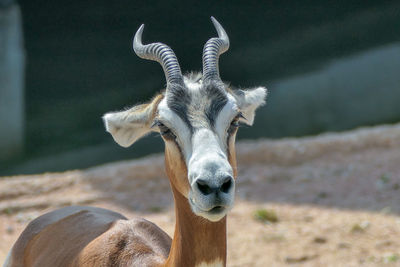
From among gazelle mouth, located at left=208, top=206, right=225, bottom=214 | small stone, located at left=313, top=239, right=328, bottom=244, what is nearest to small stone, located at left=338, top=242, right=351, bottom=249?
small stone, located at left=313, top=239, right=328, bottom=244

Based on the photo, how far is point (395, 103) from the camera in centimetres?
1087

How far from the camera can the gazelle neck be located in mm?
3406

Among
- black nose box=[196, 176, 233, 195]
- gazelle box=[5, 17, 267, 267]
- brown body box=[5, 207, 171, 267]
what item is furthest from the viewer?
brown body box=[5, 207, 171, 267]

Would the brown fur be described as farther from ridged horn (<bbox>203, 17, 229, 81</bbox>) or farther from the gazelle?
ridged horn (<bbox>203, 17, 229, 81</bbox>)

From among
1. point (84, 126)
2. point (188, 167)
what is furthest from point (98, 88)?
point (188, 167)

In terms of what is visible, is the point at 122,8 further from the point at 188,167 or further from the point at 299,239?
the point at 188,167

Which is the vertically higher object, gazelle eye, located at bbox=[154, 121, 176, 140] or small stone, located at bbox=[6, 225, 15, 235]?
gazelle eye, located at bbox=[154, 121, 176, 140]

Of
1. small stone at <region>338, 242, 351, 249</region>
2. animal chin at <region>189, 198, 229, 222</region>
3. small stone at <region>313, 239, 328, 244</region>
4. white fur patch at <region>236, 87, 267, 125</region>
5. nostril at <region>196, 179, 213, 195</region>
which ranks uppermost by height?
white fur patch at <region>236, 87, 267, 125</region>

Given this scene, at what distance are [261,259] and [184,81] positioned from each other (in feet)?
9.60

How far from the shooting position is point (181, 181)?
345 centimetres

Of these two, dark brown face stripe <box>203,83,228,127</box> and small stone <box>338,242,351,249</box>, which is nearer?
dark brown face stripe <box>203,83,228,127</box>

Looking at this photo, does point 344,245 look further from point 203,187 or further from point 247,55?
point 247,55

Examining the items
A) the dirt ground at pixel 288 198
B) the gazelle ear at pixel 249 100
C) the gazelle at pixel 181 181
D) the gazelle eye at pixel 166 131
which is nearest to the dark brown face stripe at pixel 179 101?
the gazelle at pixel 181 181

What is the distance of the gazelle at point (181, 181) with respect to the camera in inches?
124
